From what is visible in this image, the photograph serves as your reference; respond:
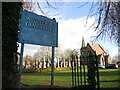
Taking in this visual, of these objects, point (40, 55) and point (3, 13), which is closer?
point (3, 13)

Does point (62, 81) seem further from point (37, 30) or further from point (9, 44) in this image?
point (9, 44)

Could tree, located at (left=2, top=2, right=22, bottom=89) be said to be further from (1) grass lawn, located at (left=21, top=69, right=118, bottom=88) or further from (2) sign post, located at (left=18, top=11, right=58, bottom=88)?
(1) grass lawn, located at (left=21, top=69, right=118, bottom=88)

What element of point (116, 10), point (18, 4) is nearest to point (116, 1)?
point (116, 10)

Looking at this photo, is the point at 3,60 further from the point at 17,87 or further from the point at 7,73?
the point at 17,87

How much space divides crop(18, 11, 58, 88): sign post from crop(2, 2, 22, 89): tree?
296mm

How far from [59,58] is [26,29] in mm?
40497

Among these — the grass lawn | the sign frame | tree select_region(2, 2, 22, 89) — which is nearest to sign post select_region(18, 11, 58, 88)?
the sign frame

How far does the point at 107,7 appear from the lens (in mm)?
4688

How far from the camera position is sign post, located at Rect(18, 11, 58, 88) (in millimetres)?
3296

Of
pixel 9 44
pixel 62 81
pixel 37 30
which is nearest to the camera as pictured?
pixel 9 44

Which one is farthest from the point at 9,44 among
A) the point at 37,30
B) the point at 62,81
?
the point at 62,81

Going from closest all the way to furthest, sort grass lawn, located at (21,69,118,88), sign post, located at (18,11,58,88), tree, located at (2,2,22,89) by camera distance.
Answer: tree, located at (2,2,22,89) → sign post, located at (18,11,58,88) → grass lawn, located at (21,69,118,88)

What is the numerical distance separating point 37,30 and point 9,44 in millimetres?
811

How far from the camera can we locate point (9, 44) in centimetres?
329
